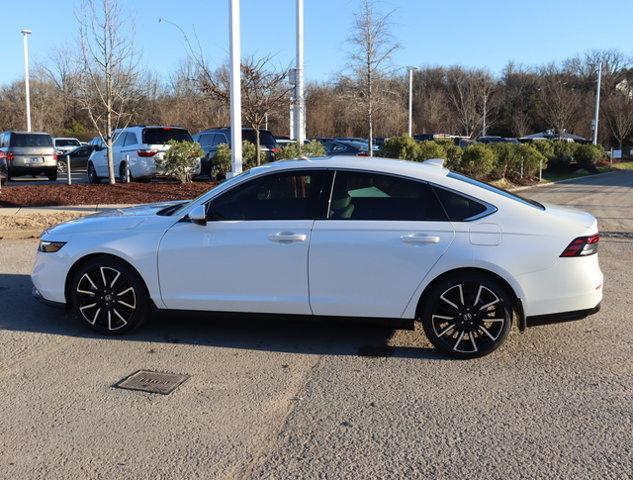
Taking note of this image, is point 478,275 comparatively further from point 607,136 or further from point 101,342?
point 607,136

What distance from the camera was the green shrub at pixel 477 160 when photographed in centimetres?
2098

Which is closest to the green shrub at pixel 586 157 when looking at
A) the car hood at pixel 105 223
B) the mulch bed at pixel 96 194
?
the mulch bed at pixel 96 194

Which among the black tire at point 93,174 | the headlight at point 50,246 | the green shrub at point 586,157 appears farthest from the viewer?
the green shrub at point 586,157

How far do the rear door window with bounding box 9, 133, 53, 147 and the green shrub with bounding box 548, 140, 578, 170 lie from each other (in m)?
24.7

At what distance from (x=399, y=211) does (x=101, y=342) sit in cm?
273

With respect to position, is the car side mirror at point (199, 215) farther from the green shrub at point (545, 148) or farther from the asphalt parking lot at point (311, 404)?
the green shrub at point (545, 148)

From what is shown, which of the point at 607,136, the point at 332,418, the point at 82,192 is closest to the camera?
the point at 332,418

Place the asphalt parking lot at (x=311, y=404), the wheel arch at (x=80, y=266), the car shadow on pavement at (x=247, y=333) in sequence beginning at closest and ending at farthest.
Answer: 1. the asphalt parking lot at (x=311, y=404)
2. the car shadow on pavement at (x=247, y=333)
3. the wheel arch at (x=80, y=266)

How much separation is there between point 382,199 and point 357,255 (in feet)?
1.66

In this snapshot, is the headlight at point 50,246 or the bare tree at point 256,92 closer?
the headlight at point 50,246

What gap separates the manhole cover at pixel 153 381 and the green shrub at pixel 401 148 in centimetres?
1643

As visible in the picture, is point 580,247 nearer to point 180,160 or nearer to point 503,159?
point 180,160

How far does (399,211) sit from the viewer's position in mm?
4793

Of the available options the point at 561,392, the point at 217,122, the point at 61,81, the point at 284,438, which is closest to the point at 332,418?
the point at 284,438
